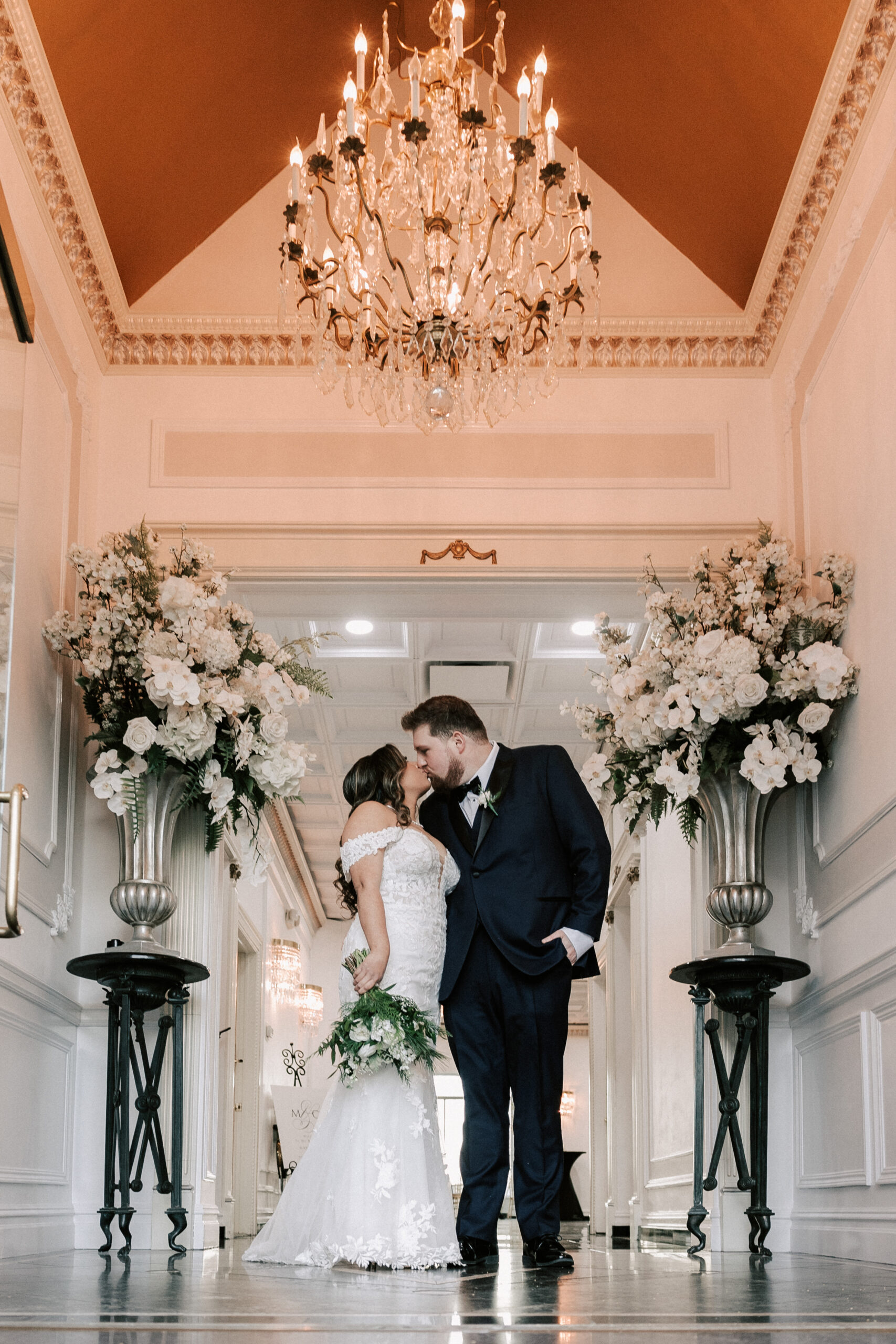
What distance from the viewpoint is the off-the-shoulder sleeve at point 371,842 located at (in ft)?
12.5

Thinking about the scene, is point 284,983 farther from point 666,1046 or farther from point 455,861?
Answer: point 455,861

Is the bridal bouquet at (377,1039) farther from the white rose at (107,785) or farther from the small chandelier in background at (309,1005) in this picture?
the small chandelier in background at (309,1005)

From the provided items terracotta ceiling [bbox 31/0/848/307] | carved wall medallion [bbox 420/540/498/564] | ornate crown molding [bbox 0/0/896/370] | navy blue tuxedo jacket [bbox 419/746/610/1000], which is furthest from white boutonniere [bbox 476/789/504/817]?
terracotta ceiling [bbox 31/0/848/307]

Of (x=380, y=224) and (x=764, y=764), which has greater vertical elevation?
(x=380, y=224)

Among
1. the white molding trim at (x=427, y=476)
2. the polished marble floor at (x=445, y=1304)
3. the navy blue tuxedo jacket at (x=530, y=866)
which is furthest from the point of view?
the white molding trim at (x=427, y=476)

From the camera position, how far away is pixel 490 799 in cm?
386

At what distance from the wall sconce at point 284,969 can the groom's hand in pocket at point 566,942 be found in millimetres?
9097

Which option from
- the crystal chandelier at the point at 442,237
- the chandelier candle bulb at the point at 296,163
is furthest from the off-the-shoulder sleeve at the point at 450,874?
the chandelier candle bulb at the point at 296,163

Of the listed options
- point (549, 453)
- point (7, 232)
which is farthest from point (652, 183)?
point (7, 232)

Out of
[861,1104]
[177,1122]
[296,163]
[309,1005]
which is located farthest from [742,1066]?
[309,1005]

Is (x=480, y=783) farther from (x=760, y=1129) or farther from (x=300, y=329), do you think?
(x=300, y=329)

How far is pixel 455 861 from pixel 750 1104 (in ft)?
5.41

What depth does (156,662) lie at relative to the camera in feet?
15.5

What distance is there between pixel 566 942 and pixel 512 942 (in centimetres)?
17
